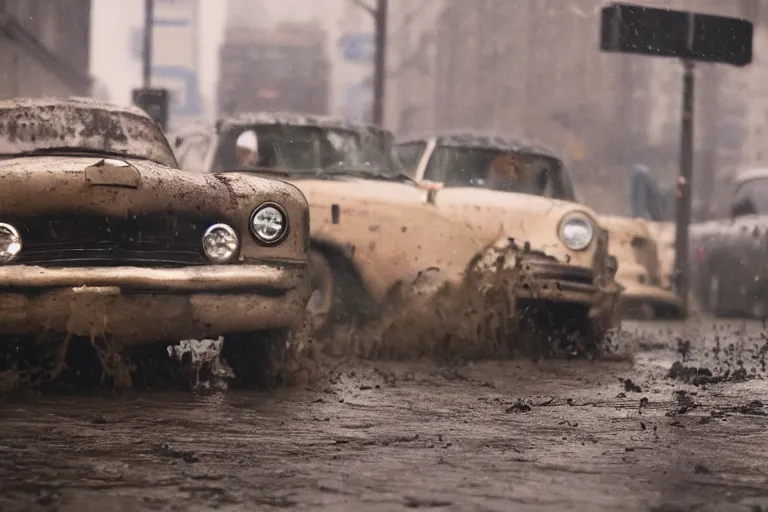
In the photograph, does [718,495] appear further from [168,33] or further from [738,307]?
[168,33]

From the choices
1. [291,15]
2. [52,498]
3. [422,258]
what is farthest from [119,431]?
[291,15]

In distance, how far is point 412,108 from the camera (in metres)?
66.6

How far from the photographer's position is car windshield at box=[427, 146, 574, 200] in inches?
391

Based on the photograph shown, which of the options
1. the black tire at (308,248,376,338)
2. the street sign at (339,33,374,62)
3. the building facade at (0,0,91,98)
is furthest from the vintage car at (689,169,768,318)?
the street sign at (339,33,374,62)

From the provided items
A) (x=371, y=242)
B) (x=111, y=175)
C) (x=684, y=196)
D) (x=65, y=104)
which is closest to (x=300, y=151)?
(x=371, y=242)

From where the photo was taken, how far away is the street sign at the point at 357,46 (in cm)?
7194

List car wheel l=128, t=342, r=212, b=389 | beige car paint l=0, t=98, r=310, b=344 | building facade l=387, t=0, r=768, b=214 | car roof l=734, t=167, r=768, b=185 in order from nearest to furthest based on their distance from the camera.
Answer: beige car paint l=0, t=98, r=310, b=344 < car wheel l=128, t=342, r=212, b=389 < car roof l=734, t=167, r=768, b=185 < building facade l=387, t=0, r=768, b=214

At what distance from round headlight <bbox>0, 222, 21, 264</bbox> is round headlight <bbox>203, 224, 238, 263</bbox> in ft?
2.80

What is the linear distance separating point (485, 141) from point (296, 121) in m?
1.55

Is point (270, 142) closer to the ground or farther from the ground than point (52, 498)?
farther from the ground

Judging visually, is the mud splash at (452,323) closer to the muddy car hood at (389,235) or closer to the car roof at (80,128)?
the muddy car hood at (389,235)

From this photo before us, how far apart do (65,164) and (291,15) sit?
112 m

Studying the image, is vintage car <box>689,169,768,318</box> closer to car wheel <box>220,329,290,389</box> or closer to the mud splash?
the mud splash

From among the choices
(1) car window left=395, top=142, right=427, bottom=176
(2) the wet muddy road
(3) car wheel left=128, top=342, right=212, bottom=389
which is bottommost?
(2) the wet muddy road
